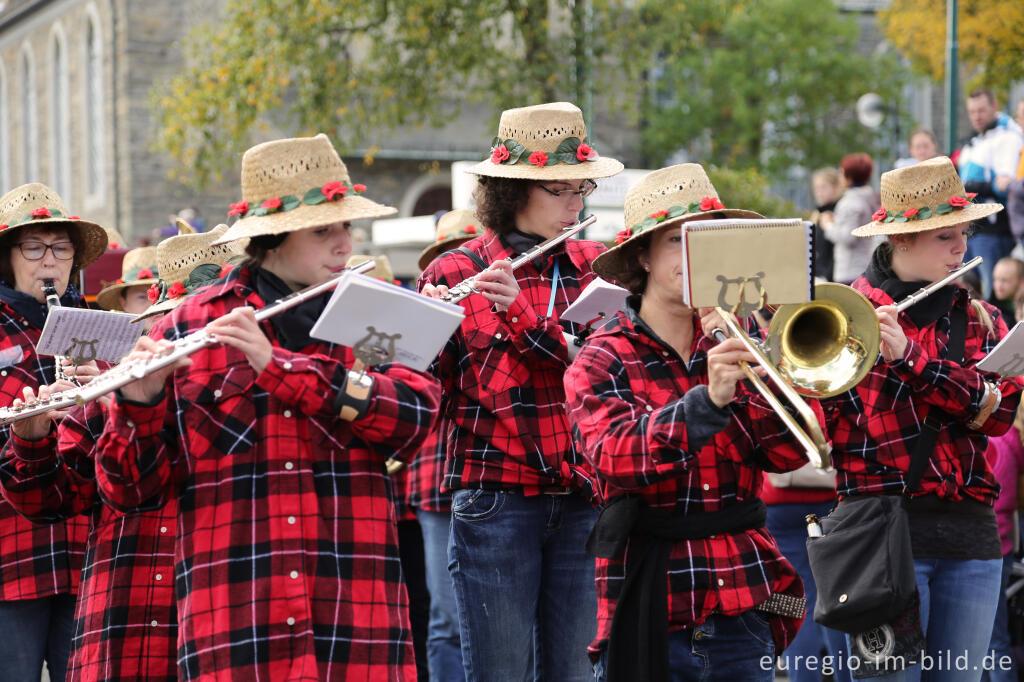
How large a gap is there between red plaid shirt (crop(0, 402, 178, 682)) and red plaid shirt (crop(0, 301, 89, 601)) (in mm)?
621

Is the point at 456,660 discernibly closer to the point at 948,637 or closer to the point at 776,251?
the point at 948,637

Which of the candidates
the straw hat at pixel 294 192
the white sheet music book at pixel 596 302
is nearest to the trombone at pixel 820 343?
the white sheet music book at pixel 596 302

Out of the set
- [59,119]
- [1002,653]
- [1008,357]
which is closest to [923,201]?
[1008,357]

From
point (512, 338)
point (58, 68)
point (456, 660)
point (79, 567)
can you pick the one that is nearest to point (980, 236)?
point (456, 660)

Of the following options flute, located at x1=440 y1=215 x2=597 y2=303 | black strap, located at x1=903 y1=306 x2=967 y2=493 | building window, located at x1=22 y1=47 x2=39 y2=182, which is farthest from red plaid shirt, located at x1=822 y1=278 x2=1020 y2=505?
building window, located at x1=22 y1=47 x2=39 y2=182

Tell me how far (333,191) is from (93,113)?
31.7 meters

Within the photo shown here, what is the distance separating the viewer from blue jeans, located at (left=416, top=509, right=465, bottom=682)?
607cm

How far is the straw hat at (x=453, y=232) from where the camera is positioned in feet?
26.2

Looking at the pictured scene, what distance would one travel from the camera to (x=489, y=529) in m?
5.12

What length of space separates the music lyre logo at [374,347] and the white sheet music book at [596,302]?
3.77 ft

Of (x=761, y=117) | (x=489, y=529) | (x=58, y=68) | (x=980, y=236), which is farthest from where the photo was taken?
(x=761, y=117)

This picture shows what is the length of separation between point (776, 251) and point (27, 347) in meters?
2.99

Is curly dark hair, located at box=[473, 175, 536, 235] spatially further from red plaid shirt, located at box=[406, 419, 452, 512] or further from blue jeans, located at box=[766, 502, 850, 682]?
blue jeans, located at box=[766, 502, 850, 682]

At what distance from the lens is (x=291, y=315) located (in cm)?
405
